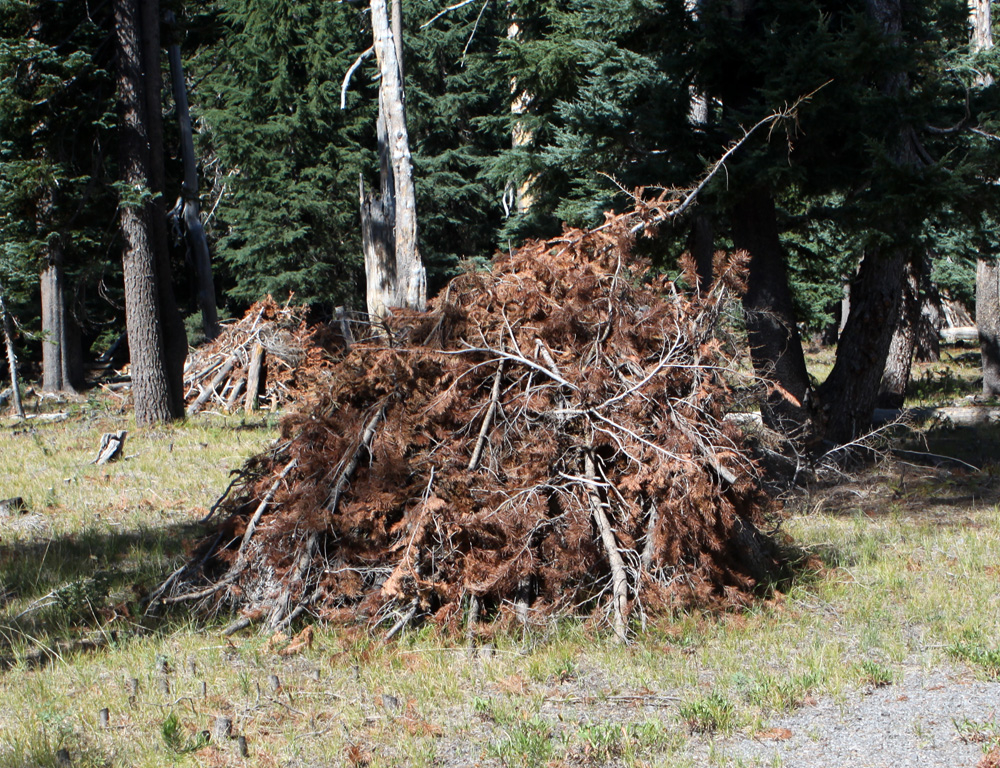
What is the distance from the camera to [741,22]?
9.88 m

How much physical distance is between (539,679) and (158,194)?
11427 millimetres

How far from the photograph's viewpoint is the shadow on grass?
605 cm

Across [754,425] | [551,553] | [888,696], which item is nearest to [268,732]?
[551,553]

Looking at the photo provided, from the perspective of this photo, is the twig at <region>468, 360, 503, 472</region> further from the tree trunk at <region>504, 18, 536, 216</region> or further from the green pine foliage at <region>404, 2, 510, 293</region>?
the green pine foliage at <region>404, 2, 510, 293</region>

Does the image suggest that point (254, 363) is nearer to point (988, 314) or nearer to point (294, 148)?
point (294, 148)

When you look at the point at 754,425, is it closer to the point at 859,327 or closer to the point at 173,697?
the point at 173,697

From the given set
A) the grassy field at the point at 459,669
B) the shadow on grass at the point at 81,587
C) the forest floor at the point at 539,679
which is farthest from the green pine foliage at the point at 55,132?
the forest floor at the point at 539,679

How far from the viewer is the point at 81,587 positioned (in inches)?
263

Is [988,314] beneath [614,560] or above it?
above

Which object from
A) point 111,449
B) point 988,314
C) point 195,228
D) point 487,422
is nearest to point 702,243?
point 487,422

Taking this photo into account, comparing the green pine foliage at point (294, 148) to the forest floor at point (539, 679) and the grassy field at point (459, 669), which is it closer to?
the grassy field at point (459, 669)

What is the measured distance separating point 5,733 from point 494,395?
3.38 meters

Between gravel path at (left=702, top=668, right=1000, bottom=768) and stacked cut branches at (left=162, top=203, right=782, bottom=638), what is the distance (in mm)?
1271

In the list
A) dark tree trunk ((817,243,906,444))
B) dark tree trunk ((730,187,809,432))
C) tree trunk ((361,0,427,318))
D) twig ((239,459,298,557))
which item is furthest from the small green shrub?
tree trunk ((361,0,427,318))
